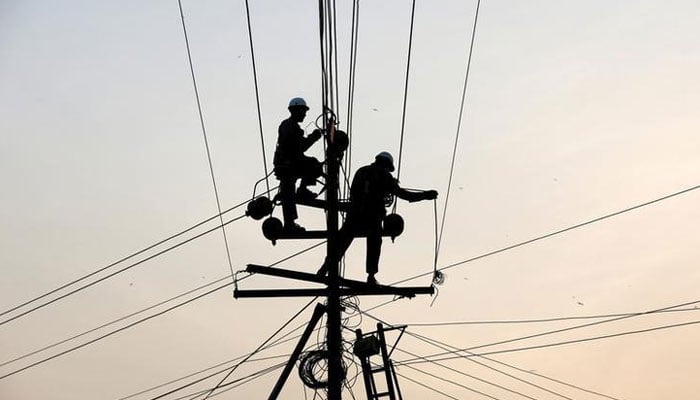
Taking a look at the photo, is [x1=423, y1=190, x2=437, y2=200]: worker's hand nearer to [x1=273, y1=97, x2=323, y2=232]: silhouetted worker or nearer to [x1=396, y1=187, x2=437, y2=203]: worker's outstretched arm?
[x1=396, y1=187, x2=437, y2=203]: worker's outstretched arm

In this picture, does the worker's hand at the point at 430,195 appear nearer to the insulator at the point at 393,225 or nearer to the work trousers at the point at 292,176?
the insulator at the point at 393,225

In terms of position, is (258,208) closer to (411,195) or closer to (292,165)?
(292,165)

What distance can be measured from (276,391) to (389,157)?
129 inches

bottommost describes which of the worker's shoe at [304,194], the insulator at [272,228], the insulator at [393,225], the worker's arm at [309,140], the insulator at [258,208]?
the insulator at [393,225]

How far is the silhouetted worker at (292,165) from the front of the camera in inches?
434

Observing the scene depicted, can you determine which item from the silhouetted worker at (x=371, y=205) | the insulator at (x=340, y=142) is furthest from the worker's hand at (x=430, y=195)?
the insulator at (x=340, y=142)

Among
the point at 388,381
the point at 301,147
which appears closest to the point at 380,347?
the point at 388,381

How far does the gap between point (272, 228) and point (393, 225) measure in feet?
4.97

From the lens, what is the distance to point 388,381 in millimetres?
13328

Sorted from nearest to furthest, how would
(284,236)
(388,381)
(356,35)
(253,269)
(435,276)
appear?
(356,35) → (253,269) → (284,236) → (435,276) → (388,381)

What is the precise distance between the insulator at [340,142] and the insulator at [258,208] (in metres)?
1.21

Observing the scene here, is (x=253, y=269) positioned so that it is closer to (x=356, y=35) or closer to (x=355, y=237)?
(x=355, y=237)

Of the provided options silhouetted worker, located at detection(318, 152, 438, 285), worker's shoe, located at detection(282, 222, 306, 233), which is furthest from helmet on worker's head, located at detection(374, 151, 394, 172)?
worker's shoe, located at detection(282, 222, 306, 233)

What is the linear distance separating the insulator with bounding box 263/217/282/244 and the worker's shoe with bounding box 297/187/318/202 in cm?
50
